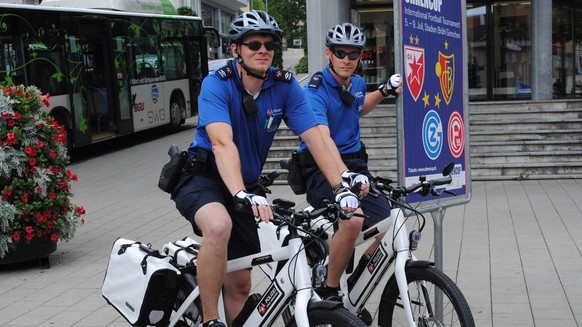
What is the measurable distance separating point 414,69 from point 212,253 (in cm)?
144

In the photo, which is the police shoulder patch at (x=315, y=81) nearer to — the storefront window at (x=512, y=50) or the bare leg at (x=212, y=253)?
the bare leg at (x=212, y=253)

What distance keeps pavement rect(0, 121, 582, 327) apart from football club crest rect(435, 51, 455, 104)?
1508mm

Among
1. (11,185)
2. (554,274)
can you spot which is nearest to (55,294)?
(11,185)

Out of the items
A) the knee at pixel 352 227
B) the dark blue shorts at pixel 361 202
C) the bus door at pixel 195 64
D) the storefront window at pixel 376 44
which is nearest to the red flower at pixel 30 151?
the dark blue shorts at pixel 361 202

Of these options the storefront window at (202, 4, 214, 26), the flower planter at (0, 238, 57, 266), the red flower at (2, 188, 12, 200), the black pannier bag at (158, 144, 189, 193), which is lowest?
the flower planter at (0, 238, 57, 266)

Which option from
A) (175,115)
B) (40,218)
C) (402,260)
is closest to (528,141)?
(40,218)

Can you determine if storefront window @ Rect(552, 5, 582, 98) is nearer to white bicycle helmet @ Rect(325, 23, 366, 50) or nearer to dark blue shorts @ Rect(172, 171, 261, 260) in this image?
white bicycle helmet @ Rect(325, 23, 366, 50)

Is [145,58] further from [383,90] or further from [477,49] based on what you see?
[383,90]

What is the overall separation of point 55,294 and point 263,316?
2971 mm

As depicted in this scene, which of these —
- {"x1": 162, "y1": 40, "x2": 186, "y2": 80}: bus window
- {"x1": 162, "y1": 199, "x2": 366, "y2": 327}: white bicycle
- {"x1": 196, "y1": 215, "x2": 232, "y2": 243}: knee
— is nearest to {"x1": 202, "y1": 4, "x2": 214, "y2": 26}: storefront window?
{"x1": 162, "y1": 40, "x2": 186, "y2": 80}: bus window

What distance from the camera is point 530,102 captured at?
14633mm

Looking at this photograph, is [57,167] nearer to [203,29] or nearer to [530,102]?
[530,102]

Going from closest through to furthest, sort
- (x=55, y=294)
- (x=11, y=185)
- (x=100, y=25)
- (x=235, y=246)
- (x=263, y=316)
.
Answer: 1. (x=263, y=316)
2. (x=235, y=246)
3. (x=55, y=294)
4. (x=11, y=185)
5. (x=100, y=25)

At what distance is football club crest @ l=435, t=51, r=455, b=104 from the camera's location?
15.7 ft
